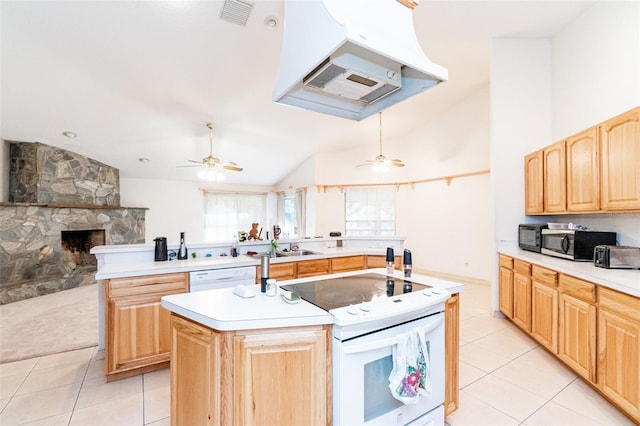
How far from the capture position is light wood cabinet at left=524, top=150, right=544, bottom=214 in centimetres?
331

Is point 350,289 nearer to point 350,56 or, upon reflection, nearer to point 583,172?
point 350,56

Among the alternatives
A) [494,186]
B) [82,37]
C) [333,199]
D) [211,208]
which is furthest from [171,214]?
[494,186]

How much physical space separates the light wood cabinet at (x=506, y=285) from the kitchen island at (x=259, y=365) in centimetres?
302

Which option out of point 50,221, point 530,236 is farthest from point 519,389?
point 50,221

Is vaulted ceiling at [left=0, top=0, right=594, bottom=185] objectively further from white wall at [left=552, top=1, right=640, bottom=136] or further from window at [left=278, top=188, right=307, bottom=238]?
window at [left=278, top=188, right=307, bottom=238]

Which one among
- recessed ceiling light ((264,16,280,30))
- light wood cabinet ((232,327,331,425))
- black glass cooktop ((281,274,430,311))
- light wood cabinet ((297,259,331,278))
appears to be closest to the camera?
light wood cabinet ((232,327,331,425))

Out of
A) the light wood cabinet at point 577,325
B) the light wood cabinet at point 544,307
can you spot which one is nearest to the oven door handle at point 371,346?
the light wood cabinet at point 577,325

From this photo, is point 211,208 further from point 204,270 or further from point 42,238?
point 204,270

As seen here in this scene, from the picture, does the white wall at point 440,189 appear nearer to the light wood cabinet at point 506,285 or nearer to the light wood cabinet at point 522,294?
the light wood cabinet at point 506,285

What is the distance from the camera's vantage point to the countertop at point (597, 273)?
183 centimetres

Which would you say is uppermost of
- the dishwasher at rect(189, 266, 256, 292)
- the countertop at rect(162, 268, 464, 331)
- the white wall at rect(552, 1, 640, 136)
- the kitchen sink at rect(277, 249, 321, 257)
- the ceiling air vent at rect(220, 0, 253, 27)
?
the ceiling air vent at rect(220, 0, 253, 27)

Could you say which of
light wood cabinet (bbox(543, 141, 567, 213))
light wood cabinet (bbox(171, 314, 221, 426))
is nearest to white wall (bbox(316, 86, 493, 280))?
light wood cabinet (bbox(543, 141, 567, 213))

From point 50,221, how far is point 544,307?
7.39 meters

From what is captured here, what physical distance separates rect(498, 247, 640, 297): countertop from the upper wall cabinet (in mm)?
503
